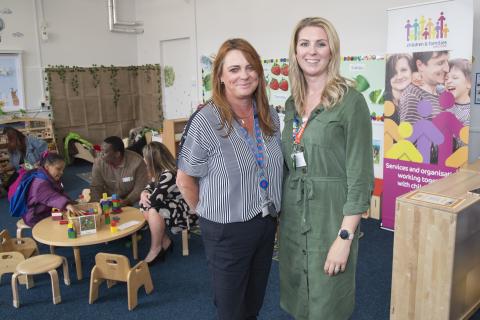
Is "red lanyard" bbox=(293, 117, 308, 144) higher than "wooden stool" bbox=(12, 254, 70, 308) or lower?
higher

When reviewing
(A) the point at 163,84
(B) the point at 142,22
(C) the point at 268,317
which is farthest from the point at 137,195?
(B) the point at 142,22

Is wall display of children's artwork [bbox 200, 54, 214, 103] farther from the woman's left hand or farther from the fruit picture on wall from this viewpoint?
the woman's left hand

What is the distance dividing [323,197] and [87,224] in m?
2.34

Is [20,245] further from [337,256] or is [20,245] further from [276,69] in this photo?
[276,69]

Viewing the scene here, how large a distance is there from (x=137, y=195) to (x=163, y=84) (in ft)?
15.8

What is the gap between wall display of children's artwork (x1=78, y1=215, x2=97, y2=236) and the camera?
11.1ft

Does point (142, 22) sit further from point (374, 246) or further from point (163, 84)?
point (374, 246)

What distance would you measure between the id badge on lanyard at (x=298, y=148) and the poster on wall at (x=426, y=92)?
2.69m

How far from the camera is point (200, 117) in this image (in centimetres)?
171

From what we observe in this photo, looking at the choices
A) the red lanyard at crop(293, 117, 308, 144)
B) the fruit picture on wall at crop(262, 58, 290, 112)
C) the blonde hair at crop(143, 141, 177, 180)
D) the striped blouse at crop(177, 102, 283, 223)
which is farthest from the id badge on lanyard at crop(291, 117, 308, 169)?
the fruit picture on wall at crop(262, 58, 290, 112)

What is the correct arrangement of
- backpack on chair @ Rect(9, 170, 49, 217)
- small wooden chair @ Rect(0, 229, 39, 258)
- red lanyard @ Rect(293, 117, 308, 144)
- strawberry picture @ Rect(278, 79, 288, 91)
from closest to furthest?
red lanyard @ Rect(293, 117, 308, 144) < small wooden chair @ Rect(0, 229, 39, 258) < backpack on chair @ Rect(9, 170, 49, 217) < strawberry picture @ Rect(278, 79, 288, 91)

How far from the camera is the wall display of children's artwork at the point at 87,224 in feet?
11.1

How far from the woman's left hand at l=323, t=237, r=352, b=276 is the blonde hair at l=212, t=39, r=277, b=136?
527mm

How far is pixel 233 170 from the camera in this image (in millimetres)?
1709
